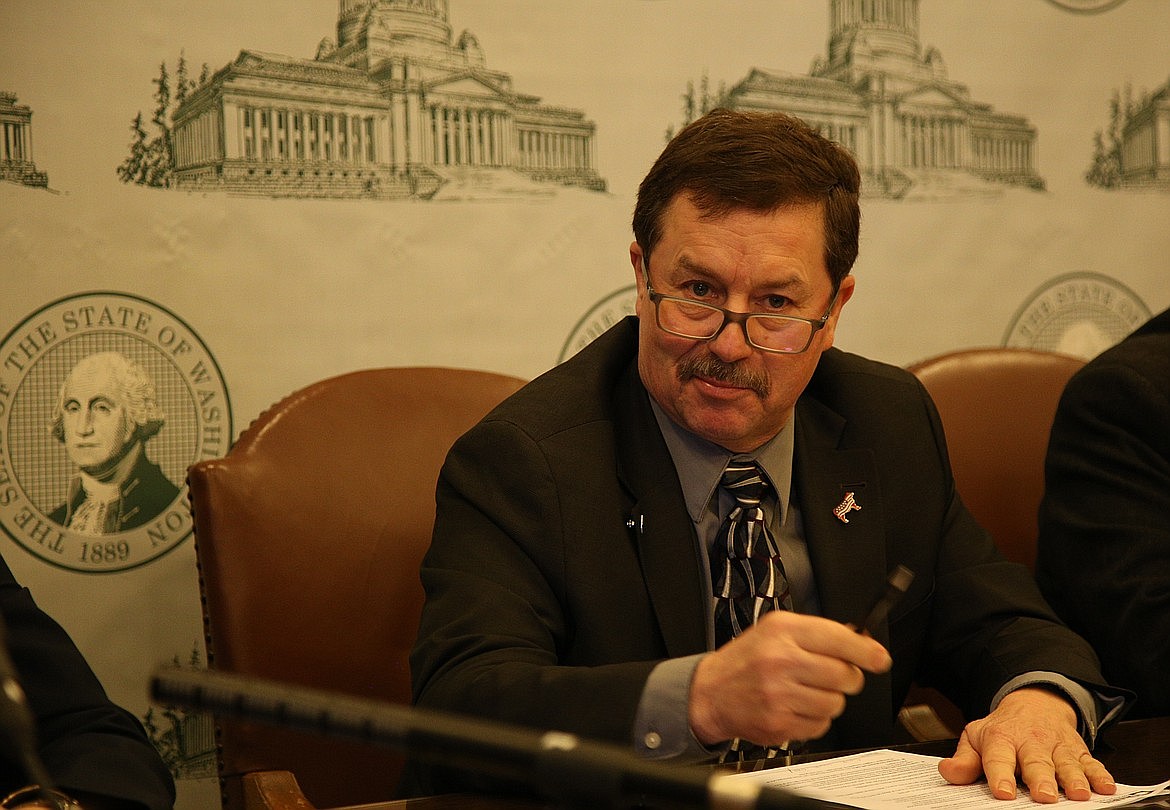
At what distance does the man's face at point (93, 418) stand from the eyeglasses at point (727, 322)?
1.18 metres

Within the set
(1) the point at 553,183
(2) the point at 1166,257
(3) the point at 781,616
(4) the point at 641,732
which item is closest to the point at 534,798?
(4) the point at 641,732

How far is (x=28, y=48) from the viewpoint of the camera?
2.33m

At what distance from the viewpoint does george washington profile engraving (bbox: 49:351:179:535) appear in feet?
7.83

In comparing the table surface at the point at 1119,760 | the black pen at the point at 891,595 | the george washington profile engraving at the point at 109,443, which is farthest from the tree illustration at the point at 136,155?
the black pen at the point at 891,595

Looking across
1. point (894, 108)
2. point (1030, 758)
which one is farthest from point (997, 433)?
point (1030, 758)

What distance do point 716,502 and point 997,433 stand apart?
1039mm

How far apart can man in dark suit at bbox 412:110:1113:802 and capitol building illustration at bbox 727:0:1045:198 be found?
3.55 feet

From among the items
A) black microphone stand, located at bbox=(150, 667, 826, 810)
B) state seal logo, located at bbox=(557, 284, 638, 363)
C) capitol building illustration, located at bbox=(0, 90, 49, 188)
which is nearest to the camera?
Result: black microphone stand, located at bbox=(150, 667, 826, 810)

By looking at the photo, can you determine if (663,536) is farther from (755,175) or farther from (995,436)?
(995,436)

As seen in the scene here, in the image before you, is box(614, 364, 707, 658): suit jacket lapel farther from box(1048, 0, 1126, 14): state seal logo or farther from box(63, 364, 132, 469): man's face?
box(1048, 0, 1126, 14): state seal logo

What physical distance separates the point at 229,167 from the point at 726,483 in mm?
1250

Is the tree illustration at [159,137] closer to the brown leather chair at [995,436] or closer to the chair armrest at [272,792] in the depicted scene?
the chair armrest at [272,792]

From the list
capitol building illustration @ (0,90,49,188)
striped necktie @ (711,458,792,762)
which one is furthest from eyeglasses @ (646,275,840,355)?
capitol building illustration @ (0,90,49,188)

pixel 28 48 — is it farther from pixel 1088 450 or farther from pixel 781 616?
pixel 1088 450
